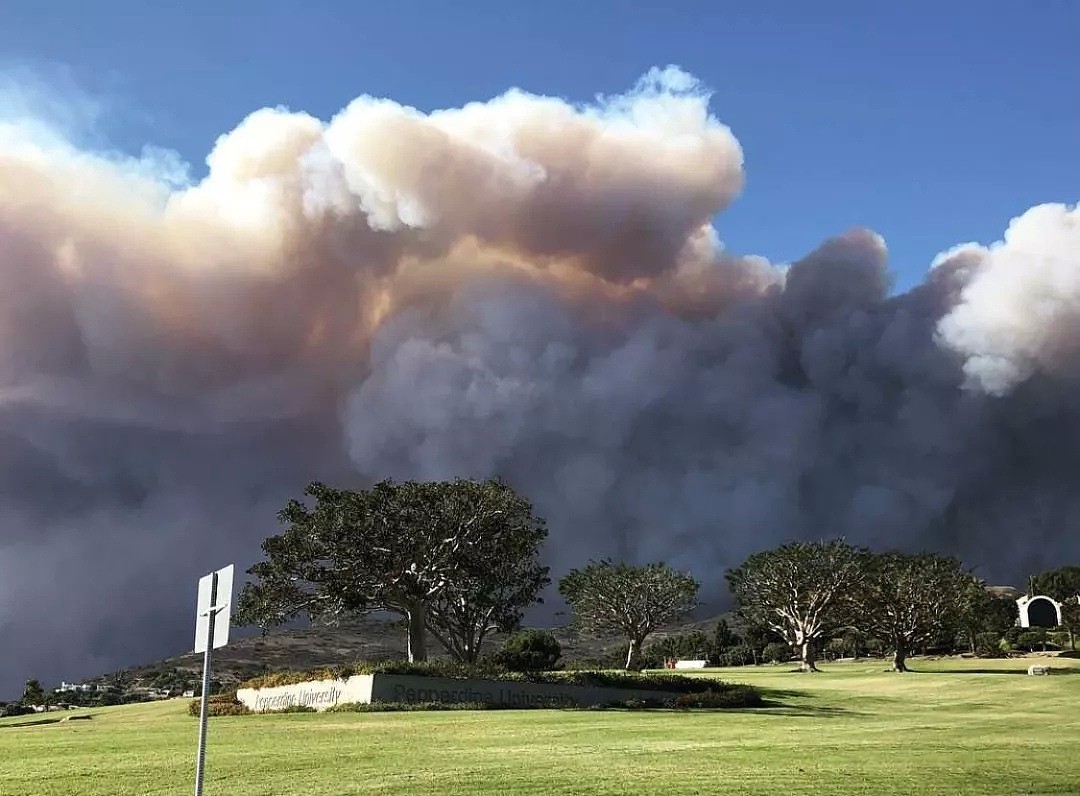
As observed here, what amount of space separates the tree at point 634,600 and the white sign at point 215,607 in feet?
324

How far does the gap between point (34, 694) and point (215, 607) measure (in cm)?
8279

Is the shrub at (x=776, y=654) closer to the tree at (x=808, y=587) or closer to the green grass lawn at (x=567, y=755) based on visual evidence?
the tree at (x=808, y=587)

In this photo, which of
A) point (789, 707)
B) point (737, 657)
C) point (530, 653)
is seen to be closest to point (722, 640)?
point (737, 657)

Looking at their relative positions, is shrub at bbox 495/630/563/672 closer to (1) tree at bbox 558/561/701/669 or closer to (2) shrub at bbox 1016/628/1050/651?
(1) tree at bbox 558/561/701/669

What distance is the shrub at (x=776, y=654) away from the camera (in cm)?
12850

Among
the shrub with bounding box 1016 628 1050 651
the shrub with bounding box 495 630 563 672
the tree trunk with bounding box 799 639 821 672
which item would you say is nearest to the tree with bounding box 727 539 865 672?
the tree trunk with bounding box 799 639 821 672

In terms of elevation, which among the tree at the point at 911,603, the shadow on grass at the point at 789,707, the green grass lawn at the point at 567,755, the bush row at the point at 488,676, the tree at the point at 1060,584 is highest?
the tree at the point at 1060,584

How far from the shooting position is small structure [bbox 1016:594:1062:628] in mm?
169625

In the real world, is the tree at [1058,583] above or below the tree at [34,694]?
above

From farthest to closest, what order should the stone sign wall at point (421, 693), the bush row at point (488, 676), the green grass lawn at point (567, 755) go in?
the bush row at point (488, 676) → the stone sign wall at point (421, 693) → the green grass lawn at point (567, 755)

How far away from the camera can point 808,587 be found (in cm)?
9912

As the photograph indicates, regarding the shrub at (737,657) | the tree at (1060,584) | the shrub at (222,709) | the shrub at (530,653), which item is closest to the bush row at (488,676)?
the shrub at (222,709)

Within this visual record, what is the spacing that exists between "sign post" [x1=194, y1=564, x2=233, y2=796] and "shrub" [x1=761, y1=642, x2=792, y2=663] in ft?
401

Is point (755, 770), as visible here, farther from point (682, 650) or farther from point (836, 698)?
point (682, 650)
